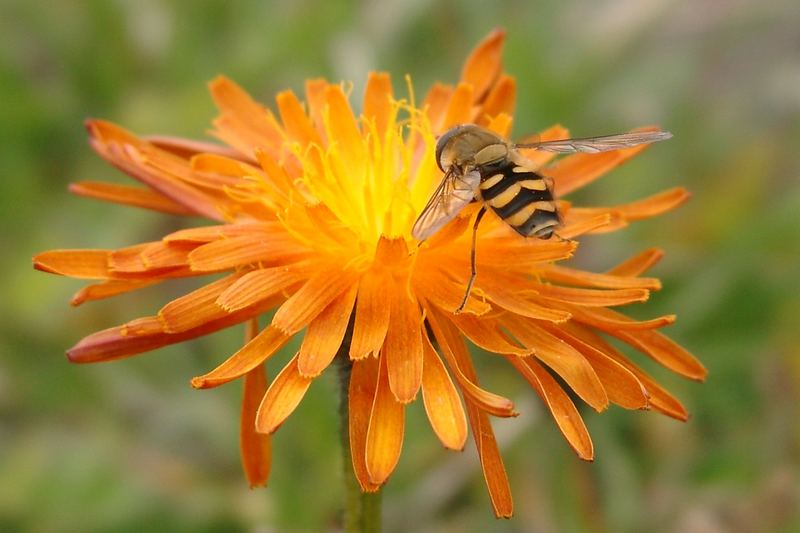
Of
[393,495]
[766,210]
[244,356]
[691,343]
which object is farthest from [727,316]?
[244,356]

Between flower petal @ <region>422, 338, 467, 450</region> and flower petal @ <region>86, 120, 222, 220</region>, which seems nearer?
flower petal @ <region>422, 338, 467, 450</region>

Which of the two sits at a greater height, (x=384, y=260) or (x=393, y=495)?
(x=384, y=260)

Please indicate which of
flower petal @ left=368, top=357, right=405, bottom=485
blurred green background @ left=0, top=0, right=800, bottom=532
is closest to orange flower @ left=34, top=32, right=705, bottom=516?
flower petal @ left=368, top=357, right=405, bottom=485

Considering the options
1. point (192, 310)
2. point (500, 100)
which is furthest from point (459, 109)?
point (192, 310)

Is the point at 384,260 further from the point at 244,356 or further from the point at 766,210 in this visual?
the point at 766,210

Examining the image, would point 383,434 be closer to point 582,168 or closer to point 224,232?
point 224,232

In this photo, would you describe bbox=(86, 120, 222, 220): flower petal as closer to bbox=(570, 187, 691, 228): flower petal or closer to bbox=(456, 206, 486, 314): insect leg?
bbox=(456, 206, 486, 314): insect leg
